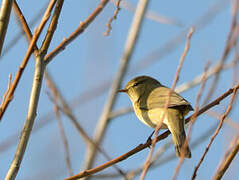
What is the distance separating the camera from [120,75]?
5027mm

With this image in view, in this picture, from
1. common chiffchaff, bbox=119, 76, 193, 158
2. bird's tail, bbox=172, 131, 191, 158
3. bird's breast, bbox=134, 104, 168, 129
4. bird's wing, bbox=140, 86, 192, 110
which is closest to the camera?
bird's tail, bbox=172, 131, 191, 158

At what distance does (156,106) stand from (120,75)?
1.25 meters

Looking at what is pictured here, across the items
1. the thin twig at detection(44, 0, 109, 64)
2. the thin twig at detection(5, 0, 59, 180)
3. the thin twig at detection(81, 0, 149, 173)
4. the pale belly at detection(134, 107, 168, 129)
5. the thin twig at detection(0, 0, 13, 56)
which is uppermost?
the thin twig at detection(81, 0, 149, 173)

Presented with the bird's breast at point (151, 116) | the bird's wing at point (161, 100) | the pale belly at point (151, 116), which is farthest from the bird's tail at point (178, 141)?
the pale belly at point (151, 116)

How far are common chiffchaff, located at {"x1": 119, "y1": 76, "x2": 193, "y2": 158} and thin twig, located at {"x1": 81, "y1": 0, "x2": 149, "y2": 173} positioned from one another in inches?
11.5

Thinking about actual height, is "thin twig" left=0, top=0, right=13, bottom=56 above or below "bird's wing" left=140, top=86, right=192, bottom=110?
below

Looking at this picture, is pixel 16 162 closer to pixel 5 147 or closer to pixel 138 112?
pixel 5 147

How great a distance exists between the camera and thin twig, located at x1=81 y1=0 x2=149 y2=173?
183 inches

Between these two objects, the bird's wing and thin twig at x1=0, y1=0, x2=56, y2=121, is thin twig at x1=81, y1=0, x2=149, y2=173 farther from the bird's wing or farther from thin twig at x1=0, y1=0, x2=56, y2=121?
thin twig at x1=0, y1=0, x2=56, y2=121

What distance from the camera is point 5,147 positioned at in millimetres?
3311

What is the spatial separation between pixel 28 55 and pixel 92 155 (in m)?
3.24

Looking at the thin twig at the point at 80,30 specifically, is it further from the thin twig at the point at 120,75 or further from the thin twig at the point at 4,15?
the thin twig at the point at 120,75

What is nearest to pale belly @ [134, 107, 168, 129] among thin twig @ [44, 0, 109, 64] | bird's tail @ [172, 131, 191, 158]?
bird's tail @ [172, 131, 191, 158]

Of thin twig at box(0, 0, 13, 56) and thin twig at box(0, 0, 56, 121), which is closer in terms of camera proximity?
thin twig at box(0, 0, 56, 121)
